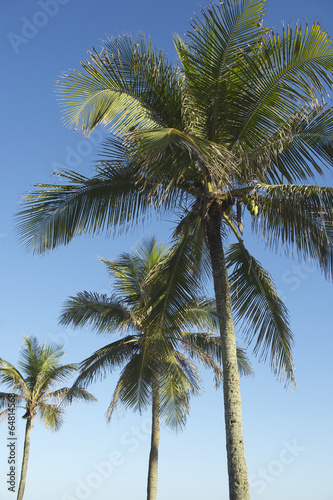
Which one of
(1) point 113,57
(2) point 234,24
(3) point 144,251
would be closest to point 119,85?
(1) point 113,57

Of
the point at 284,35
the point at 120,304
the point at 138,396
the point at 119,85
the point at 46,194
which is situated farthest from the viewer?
the point at 120,304

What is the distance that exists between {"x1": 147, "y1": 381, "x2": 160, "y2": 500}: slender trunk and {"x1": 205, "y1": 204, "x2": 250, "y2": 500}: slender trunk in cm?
780

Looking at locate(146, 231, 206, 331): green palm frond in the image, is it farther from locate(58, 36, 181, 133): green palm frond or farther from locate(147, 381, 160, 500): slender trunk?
locate(147, 381, 160, 500): slender trunk

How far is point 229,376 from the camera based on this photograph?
22.9ft

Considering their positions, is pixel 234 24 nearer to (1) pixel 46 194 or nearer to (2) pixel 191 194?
(2) pixel 191 194

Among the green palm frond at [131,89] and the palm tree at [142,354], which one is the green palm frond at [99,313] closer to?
the palm tree at [142,354]

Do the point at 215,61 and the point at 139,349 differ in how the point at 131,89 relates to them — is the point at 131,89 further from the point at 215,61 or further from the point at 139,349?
the point at 139,349

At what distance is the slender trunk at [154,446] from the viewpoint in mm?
15242

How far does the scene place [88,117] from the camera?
321 inches

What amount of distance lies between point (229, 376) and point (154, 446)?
1017 cm

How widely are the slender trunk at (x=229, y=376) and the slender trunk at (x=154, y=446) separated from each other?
780 centimetres

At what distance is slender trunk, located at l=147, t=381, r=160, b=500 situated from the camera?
1524 centimetres

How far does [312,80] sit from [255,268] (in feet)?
10.3

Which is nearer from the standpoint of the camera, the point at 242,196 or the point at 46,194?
the point at 242,196
